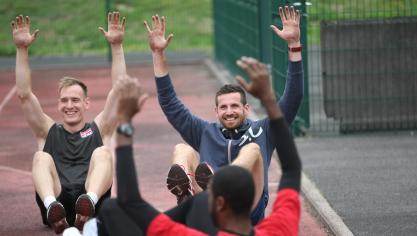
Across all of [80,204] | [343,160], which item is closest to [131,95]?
[80,204]

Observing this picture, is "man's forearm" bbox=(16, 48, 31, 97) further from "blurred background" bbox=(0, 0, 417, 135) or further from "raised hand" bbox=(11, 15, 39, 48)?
"blurred background" bbox=(0, 0, 417, 135)

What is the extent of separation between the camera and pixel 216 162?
8.24 meters

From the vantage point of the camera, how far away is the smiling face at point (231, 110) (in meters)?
8.16

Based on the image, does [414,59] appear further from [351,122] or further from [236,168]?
[236,168]

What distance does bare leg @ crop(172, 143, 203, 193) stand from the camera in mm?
8164

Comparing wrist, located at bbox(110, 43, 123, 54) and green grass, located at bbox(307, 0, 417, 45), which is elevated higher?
wrist, located at bbox(110, 43, 123, 54)

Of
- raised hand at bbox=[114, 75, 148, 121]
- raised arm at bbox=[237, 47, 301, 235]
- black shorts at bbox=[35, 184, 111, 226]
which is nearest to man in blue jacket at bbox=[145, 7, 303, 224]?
black shorts at bbox=[35, 184, 111, 226]

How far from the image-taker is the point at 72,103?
888 cm

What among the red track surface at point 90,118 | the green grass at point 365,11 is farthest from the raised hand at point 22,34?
the green grass at point 365,11

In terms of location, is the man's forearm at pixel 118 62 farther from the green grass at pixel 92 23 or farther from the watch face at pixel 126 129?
the green grass at pixel 92 23

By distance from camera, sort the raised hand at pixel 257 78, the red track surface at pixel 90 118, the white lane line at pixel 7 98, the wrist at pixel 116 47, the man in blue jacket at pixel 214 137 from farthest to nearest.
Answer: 1. the white lane line at pixel 7 98
2. the red track surface at pixel 90 118
3. the wrist at pixel 116 47
4. the man in blue jacket at pixel 214 137
5. the raised hand at pixel 257 78

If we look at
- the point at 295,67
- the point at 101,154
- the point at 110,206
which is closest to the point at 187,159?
the point at 101,154

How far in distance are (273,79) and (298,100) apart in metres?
8.12

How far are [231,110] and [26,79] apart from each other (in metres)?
1.77
